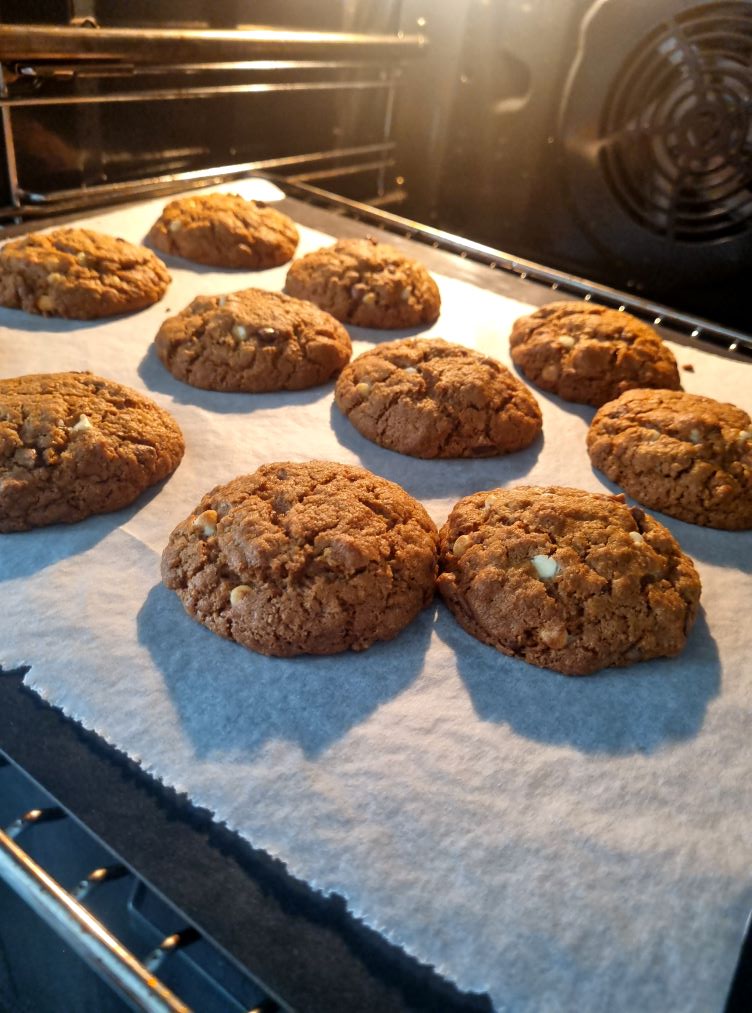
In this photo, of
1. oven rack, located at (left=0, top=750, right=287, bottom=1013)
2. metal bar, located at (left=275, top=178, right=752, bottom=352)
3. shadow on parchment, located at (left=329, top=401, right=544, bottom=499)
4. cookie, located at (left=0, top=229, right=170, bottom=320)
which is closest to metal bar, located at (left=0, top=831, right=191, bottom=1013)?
oven rack, located at (left=0, top=750, right=287, bottom=1013)

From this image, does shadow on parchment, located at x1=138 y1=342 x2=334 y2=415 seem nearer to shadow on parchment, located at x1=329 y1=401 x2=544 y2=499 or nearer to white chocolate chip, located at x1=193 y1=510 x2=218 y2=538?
shadow on parchment, located at x1=329 y1=401 x2=544 y2=499

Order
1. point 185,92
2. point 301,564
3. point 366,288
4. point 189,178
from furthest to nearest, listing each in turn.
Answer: point 189,178, point 185,92, point 366,288, point 301,564

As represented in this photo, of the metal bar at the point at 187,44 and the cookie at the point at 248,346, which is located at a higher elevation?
the metal bar at the point at 187,44

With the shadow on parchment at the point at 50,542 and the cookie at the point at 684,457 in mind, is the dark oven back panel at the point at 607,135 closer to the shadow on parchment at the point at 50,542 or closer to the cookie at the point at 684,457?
the cookie at the point at 684,457

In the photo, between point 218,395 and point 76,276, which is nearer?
point 218,395

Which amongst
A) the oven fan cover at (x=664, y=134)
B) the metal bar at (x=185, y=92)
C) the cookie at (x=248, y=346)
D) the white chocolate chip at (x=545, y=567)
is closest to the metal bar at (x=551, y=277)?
the oven fan cover at (x=664, y=134)

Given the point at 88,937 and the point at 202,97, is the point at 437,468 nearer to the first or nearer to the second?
the point at 88,937

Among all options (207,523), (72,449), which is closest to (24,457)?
(72,449)
